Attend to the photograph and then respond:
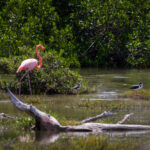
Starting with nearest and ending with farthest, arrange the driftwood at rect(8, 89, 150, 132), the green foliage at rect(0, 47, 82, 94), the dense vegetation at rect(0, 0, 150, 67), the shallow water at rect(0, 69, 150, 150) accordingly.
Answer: the shallow water at rect(0, 69, 150, 150) < the driftwood at rect(8, 89, 150, 132) < the green foliage at rect(0, 47, 82, 94) < the dense vegetation at rect(0, 0, 150, 67)

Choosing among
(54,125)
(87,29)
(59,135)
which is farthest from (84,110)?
(87,29)

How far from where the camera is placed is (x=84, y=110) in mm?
12320

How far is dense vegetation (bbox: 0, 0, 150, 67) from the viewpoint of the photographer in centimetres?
2384

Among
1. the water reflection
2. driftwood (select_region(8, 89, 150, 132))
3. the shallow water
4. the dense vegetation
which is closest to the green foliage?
the shallow water

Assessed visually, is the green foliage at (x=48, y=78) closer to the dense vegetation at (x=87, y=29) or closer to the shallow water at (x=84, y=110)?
the shallow water at (x=84, y=110)

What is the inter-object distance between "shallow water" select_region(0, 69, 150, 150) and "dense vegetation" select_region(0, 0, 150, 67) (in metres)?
2.69

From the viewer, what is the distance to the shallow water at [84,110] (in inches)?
343

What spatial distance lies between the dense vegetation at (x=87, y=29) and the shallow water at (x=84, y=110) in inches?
106

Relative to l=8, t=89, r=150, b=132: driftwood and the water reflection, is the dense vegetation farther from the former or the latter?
the water reflection

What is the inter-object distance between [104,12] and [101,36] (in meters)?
1.83

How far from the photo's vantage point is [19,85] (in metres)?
15.1

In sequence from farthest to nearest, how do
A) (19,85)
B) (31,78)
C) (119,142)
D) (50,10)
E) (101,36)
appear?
1. (101,36)
2. (50,10)
3. (31,78)
4. (19,85)
5. (119,142)

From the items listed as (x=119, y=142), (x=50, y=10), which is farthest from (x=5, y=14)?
(x=119, y=142)

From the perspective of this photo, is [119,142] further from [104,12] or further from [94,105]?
[104,12]
